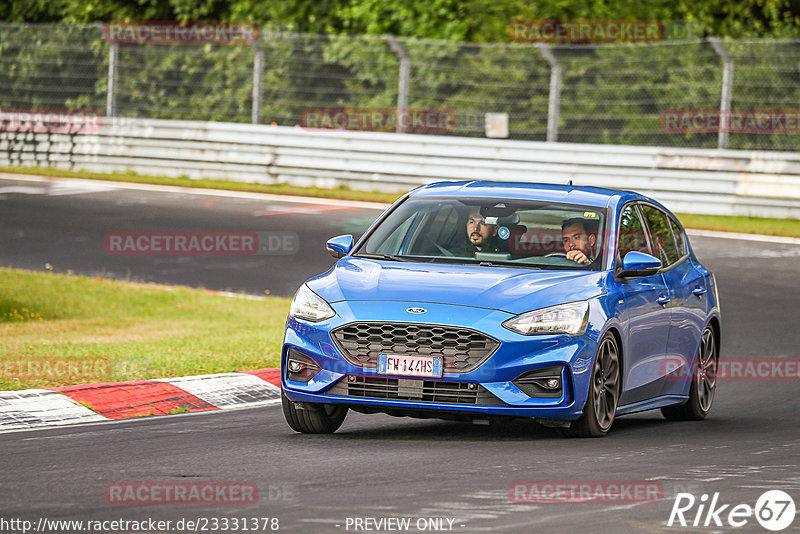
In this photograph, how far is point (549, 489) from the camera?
22.7 ft

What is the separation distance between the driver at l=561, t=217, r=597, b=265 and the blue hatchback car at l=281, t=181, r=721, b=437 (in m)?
0.01

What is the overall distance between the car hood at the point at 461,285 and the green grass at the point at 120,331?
2691 mm

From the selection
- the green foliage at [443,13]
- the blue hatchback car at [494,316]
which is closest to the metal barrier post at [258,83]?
the green foliage at [443,13]

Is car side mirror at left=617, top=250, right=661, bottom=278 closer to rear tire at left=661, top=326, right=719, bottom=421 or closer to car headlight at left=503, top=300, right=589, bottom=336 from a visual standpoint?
car headlight at left=503, top=300, right=589, bottom=336

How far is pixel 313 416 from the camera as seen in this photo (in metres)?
8.77

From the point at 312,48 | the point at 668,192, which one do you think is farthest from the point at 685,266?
the point at 312,48

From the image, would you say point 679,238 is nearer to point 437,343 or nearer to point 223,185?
point 437,343

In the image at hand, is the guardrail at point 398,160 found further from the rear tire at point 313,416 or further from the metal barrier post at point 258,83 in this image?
the rear tire at point 313,416

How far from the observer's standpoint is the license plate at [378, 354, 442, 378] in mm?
8180

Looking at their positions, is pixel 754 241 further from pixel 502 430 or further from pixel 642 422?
pixel 502 430

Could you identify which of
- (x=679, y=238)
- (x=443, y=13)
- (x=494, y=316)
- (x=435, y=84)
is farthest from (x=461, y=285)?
(x=443, y=13)

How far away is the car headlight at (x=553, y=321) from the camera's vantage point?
822 centimetres

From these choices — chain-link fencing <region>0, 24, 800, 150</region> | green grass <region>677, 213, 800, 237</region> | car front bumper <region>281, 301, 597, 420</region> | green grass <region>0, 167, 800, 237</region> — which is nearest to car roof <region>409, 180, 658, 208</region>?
car front bumper <region>281, 301, 597, 420</region>

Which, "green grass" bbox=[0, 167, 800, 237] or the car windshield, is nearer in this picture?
the car windshield
